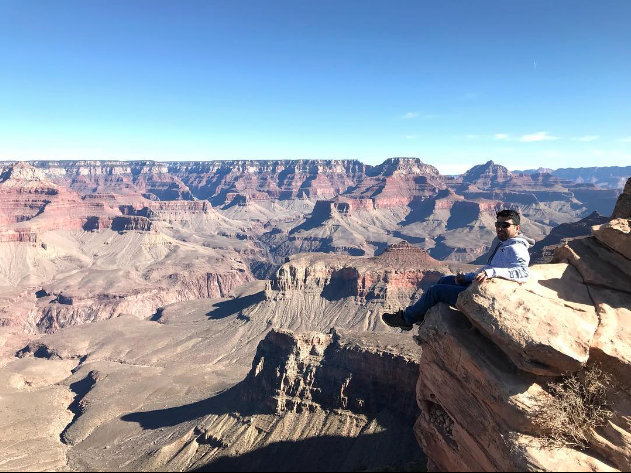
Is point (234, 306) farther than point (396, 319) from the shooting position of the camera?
Yes

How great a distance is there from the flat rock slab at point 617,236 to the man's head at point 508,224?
4574 millimetres

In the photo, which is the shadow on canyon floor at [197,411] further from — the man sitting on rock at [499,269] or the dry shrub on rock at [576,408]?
the dry shrub on rock at [576,408]

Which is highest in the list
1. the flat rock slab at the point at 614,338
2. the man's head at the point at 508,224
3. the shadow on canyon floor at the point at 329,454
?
the man's head at the point at 508,224

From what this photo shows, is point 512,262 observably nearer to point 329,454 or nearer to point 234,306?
point 329,454

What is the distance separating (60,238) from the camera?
199500 mm

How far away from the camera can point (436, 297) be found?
15953 millimetres

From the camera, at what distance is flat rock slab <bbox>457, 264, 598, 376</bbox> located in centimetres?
1199

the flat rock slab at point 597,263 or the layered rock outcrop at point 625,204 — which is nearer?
the flat rock slab at point 597,263

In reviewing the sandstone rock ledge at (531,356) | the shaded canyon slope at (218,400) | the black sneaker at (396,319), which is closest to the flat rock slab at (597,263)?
the sandstone rock ledge at (531,356)

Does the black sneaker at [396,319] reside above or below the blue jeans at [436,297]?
below

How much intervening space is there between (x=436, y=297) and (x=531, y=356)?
4374mm

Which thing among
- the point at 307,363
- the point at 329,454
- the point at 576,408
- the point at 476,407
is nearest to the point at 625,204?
the point at 576,408

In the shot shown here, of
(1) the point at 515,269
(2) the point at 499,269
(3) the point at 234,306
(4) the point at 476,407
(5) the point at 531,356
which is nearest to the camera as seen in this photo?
(5) the point at 531,356

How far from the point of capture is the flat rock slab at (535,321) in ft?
39.3
